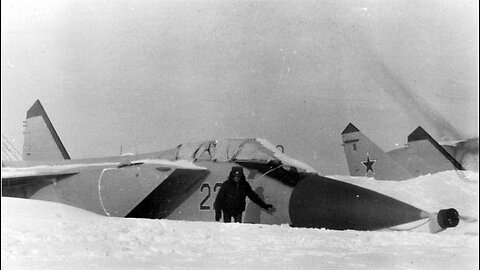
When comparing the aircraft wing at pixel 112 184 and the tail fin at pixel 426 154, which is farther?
the tail fin at pixel 426 154

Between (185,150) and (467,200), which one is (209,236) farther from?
(467,200)

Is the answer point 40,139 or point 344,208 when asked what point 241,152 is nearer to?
point 344,208

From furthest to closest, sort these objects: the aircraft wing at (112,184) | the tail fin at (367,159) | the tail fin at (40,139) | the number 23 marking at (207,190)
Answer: the tail fin at (40,139) → the tail fin at (367,159) → the aircraft wing at (112,184) → the number 23 marking at (207,190)

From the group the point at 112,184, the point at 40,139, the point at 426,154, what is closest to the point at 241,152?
the point at 112,184

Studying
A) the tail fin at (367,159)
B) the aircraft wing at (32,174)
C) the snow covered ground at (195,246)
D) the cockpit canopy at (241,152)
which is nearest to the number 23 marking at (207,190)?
the cockpit canopy at (241,152)

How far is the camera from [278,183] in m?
8.60

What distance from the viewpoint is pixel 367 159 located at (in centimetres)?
1795

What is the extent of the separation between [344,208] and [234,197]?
1.80 metres

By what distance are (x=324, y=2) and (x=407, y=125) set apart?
375 inches

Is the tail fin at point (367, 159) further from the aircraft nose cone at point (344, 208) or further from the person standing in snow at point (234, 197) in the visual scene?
the person standing in snow at point (234, 197)

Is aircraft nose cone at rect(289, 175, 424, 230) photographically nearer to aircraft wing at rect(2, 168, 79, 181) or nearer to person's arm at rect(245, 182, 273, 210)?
person's arm at rect(245, 182, 273, 210)

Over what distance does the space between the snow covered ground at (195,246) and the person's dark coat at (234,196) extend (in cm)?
117

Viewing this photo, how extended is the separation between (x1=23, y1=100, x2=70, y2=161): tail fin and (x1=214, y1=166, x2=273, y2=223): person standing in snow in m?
10.6

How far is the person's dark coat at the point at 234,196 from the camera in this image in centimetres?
855
